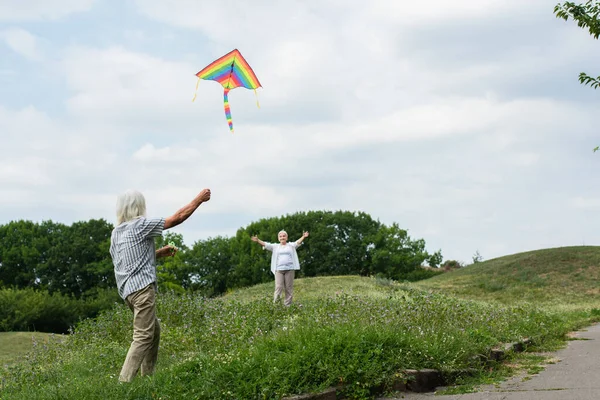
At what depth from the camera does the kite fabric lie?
1110 cm

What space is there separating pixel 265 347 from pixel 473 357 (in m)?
2.74

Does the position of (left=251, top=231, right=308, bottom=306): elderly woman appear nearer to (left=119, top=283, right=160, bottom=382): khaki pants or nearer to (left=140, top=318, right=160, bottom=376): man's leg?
(left=140, top=318, right=160, bottom=376): man's leg

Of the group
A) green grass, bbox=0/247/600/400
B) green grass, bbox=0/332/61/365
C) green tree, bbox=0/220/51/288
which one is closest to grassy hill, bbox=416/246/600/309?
green grass, bbox=0/247/600/400

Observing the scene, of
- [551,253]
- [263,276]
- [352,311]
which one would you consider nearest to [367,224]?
[263,276]

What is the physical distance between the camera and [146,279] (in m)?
6.96

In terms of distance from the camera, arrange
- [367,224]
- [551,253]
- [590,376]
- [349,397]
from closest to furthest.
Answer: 1. [349,397]
2. [590,376]
3. [551,253]
4. [367,224]

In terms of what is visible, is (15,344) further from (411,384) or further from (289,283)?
(411,384)

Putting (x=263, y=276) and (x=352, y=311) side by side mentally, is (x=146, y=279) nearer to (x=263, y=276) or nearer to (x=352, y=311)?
(x=352, y=311)

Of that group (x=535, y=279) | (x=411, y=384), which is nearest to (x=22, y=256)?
(x=535, y=279)

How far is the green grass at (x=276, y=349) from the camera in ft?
21.1

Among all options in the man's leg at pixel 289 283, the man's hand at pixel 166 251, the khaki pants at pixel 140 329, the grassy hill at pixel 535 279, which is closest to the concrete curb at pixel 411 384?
the khaki pants at pixel 140 329

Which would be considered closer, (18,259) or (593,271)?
(593,271)

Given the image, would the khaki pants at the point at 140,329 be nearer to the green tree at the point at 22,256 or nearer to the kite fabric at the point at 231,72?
the kite fabric at the point at 231,72

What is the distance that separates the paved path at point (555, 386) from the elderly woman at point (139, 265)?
263 centimetres
